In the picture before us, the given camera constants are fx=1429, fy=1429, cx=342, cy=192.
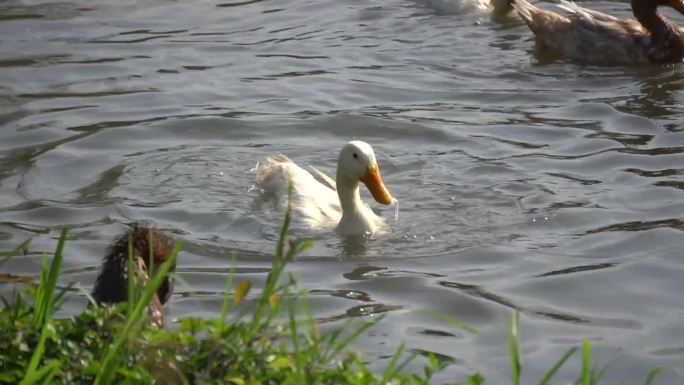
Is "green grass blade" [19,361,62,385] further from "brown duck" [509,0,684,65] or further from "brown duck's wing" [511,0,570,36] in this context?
"brown duck's wing" [511,0,570,36]

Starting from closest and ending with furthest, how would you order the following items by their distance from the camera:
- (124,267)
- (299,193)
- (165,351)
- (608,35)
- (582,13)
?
(165,351) → (124,267) → (299,193) → (608,35) → (582,13)

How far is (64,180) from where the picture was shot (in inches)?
394

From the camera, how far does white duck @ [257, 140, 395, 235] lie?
907 cm

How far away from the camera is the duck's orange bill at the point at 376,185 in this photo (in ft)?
29.7

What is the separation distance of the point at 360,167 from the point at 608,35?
16.8ft

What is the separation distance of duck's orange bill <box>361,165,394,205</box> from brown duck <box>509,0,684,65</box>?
4809mm

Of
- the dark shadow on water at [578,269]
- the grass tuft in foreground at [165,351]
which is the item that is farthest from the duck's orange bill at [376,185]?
the grass tuft in foreground at [165,351]

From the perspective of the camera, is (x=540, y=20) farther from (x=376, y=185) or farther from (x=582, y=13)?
(x=376, y=185)

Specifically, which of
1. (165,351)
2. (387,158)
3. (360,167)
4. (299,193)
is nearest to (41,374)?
(165,351)

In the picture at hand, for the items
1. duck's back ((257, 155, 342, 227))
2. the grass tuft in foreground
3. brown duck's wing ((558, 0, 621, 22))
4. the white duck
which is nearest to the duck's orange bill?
the white duck

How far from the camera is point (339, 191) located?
924cm

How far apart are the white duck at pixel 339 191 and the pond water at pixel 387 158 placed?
0.15m

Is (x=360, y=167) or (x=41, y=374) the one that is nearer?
(x=41, y=374)

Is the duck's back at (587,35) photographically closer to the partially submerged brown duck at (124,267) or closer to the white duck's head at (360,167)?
the white duck's head at (360,167)
